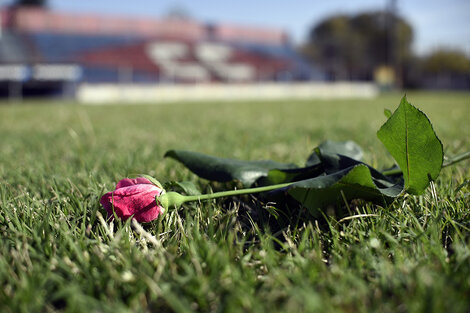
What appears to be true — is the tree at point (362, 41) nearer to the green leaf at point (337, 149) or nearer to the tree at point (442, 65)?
the tree at point (442, 65)

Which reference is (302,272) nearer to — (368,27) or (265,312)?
(265,312)

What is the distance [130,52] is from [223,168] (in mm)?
19677

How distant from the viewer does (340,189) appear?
0.75 meters

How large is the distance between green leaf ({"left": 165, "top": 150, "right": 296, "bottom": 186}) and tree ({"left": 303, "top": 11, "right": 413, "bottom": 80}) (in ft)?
93.7

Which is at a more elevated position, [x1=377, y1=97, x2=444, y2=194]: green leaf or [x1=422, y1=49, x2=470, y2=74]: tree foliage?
[x1=422, y1=49, x2=470, y2=74]: tree foliage

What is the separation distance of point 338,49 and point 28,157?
3075cm

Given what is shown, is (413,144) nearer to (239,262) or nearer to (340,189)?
(340,189)

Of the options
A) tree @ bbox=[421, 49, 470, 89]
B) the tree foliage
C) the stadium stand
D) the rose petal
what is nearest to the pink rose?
the rose petal

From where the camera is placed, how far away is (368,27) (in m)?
36.4

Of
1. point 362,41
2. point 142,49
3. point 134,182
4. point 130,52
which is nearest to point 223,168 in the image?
point 134,182

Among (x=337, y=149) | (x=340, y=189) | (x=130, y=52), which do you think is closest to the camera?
(x=340, y=189)

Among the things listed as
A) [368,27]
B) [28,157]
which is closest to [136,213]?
[28,157]

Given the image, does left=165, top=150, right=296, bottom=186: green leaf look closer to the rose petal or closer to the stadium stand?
the rose petal

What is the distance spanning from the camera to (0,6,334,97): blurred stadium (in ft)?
50.7
